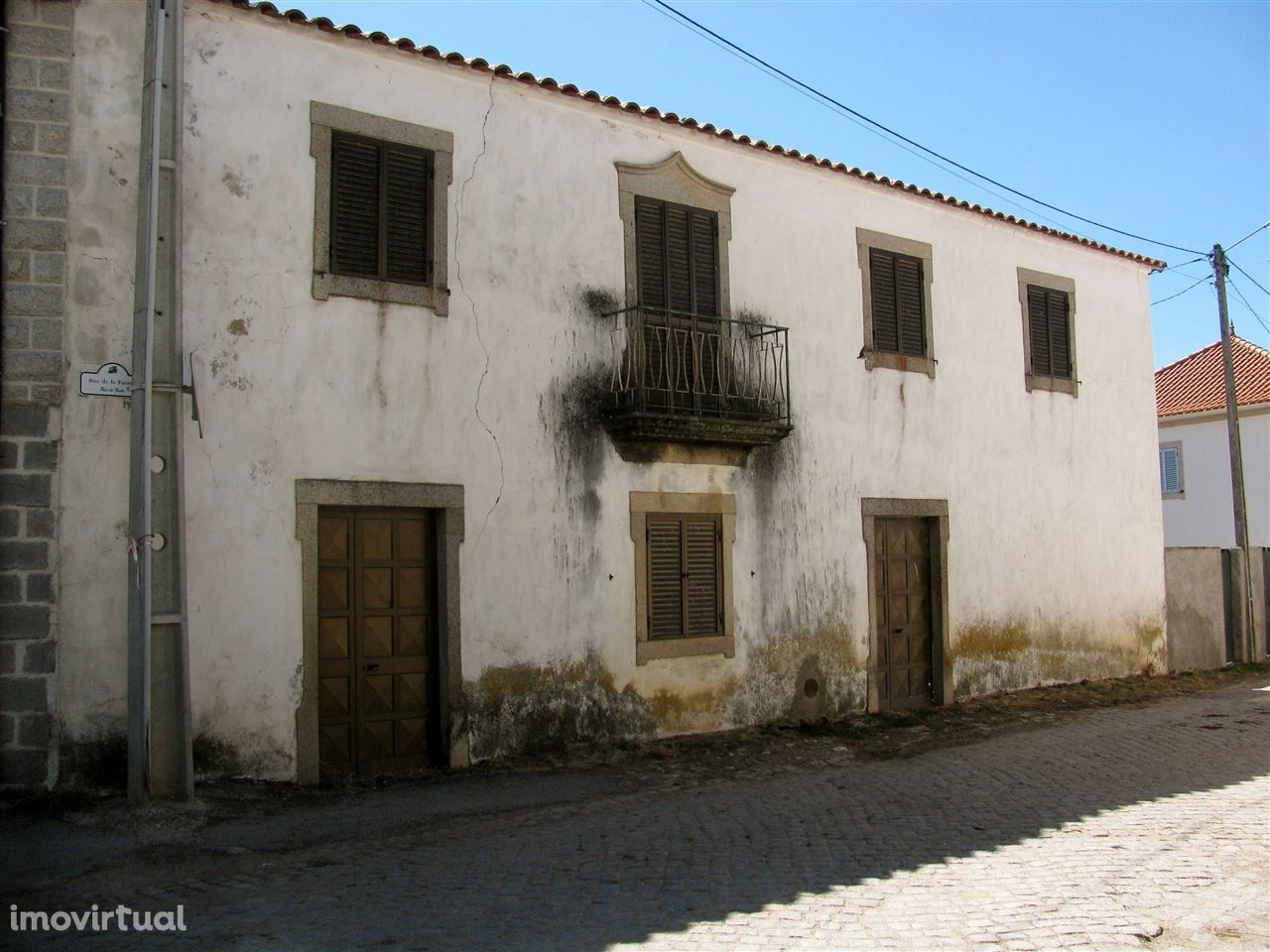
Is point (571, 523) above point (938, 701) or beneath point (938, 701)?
above

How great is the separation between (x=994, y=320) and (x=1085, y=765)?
6.33 metres

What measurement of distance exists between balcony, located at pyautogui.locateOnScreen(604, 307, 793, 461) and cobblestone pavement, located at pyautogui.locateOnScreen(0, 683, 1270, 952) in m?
3.16

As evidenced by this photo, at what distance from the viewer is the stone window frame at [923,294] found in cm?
1255

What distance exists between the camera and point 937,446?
1320 centimetres

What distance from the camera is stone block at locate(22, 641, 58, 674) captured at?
7.30 m

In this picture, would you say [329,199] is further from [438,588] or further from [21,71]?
[438,588]

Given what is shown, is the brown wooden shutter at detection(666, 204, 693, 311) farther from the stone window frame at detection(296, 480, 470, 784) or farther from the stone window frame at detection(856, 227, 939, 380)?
the stone window frame at detection(296, 480, 470, 784)

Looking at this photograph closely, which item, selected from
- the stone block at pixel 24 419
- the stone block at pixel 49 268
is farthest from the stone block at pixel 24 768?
the stone block at pixel 49 268

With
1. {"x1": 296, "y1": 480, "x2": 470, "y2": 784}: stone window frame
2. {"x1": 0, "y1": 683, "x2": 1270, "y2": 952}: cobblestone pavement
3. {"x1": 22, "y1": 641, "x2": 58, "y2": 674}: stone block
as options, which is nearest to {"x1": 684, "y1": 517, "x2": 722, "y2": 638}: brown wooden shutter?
{"x1": 0, "y1": 683, "x2": 1270, "y2": 952}: cobblestone pavement

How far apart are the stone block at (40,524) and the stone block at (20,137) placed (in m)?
2.42

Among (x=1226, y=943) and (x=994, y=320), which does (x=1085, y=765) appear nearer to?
(x=1226, y=943)

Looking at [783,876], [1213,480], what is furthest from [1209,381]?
[783,876]

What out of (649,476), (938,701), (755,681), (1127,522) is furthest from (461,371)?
(1127,522)

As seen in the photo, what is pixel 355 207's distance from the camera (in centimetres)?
894
